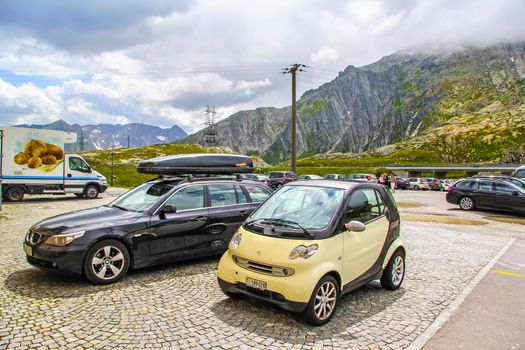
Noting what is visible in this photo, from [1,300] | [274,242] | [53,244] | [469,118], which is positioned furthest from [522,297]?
[469,118]

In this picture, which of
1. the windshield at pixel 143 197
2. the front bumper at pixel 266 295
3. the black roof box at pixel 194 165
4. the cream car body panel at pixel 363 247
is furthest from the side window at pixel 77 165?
the cream car body panel at pixel 363 247

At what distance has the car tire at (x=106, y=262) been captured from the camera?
6.21 meters

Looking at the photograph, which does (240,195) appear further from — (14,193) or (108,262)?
(14,193)

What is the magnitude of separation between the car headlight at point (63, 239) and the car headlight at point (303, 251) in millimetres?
3744

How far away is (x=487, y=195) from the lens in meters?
18.8

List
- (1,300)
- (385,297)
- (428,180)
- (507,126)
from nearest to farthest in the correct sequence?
(1,300), (385,297), (428,180), (507,126)

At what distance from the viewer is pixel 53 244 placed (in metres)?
6.12

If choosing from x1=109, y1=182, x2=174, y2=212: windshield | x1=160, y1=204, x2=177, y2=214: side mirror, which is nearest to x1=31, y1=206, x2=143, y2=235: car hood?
x1=109, y1=182, x2=174, y2=212: windshield

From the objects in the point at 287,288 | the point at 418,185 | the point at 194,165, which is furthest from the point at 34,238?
the point at 418,185

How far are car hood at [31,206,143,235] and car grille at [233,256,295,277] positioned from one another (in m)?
2.66

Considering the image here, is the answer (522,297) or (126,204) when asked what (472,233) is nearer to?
(522,297)

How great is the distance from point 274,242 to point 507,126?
543 feet

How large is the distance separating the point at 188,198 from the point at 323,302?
3.90 m

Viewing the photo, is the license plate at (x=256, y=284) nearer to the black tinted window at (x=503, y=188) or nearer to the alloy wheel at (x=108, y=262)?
the alloy wheel at (x=108, y=262)
